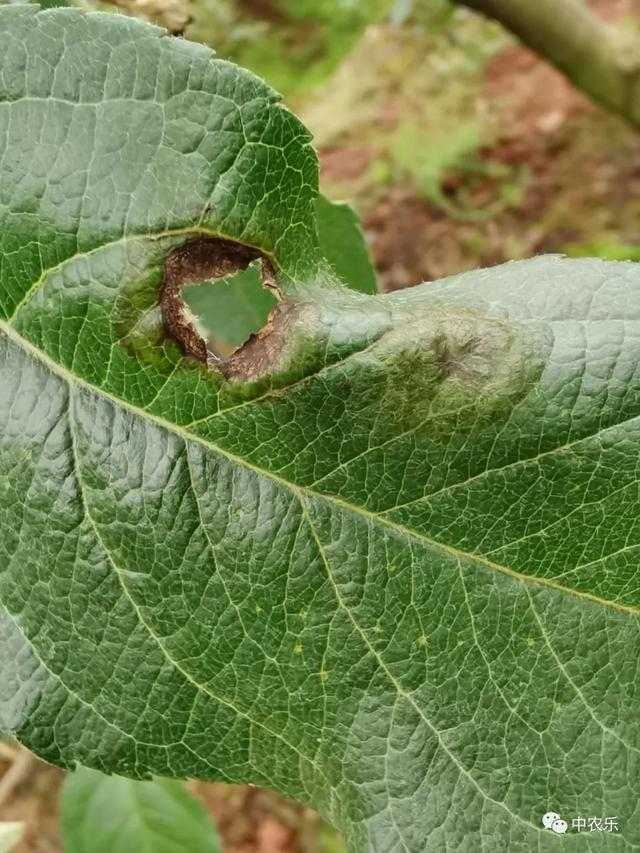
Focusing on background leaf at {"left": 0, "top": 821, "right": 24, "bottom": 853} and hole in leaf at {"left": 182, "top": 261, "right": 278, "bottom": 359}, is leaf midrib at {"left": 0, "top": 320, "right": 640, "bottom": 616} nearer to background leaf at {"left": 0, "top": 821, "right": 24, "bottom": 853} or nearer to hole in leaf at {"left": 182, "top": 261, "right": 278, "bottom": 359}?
hole in leaf at {"left": 182, "top": 261, "right": 278, "bottom": 359}

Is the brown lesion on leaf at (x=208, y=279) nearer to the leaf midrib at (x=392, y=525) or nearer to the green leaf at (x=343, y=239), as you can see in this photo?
the leaf midrib at (x=392, y=525)

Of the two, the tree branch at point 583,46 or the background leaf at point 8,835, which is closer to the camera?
the background leaf at point 8,835

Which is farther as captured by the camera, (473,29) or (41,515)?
(473,29)

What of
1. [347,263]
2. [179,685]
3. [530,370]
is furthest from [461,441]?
[347,263]

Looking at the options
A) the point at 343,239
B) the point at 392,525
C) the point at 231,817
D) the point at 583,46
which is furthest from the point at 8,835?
the point at 583,46

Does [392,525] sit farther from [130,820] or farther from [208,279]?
[130,820]

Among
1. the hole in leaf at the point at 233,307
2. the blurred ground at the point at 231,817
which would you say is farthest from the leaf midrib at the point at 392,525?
the blurred ground at the point at 231,817

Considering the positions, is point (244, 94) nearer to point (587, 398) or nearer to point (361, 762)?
point (587, 398)
